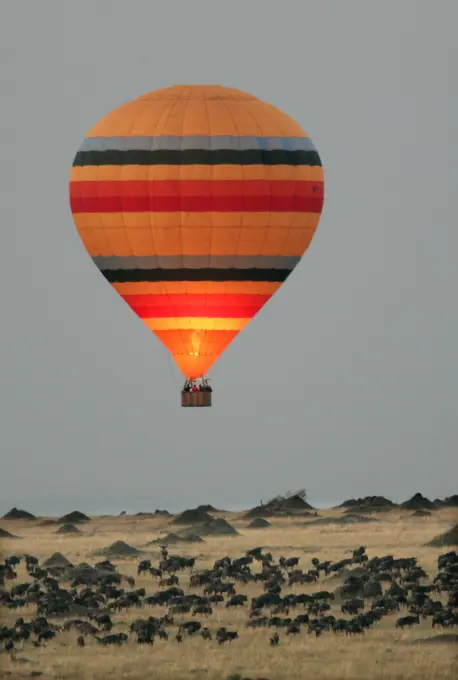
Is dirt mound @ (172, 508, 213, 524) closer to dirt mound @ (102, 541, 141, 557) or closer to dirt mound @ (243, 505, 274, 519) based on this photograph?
dirt mound @ (243, 505, 274, 519)

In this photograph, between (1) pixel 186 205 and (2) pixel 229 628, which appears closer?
(2) pixel 229 628

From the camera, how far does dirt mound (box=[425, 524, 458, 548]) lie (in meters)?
96.7

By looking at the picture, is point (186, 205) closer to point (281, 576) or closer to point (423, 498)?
point (281, 576)

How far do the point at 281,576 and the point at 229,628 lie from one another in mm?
9832

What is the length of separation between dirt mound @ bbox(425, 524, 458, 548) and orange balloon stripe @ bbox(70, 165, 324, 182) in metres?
20.0

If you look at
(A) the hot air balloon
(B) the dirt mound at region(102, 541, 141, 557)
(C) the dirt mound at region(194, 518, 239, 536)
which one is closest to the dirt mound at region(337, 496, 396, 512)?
(C) the dirt mound at region(194, 518, 239, 536)

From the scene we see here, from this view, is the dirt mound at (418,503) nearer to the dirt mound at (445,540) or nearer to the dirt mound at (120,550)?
the dirt mound at (445,540)

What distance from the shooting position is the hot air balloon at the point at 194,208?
263 feet

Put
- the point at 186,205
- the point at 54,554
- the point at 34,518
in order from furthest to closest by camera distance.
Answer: the point at 34,518 < the point at 54,554 < the point at 186,205

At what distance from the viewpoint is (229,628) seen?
246ft

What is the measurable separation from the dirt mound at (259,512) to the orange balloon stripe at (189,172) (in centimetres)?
2963

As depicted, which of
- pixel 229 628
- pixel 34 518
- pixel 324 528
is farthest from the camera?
pixel 34 518

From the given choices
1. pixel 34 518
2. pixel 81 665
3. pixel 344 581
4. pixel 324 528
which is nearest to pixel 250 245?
pixel 344 581

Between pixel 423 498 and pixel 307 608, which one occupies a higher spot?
pixel 423 498
